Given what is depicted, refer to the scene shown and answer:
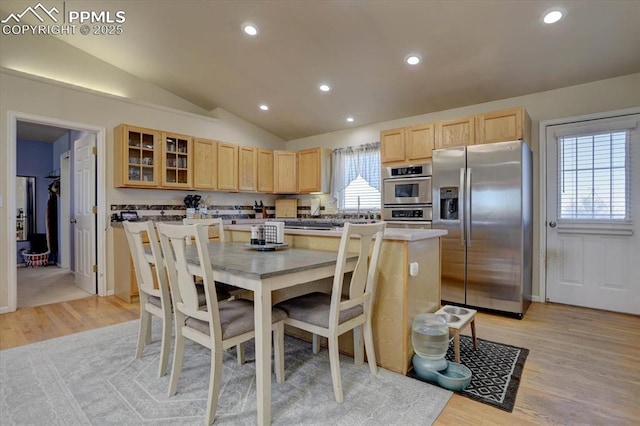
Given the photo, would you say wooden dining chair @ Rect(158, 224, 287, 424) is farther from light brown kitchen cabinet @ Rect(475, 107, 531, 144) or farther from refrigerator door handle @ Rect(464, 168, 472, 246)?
light brown kitchen cabinet @ Rect(475, 107, 531, 144)

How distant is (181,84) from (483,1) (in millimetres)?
3907

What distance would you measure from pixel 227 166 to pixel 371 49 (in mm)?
2878

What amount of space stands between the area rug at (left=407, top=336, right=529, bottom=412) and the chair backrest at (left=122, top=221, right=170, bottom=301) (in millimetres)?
1719

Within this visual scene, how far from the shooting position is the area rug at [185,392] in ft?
5.46

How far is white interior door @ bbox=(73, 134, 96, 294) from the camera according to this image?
420 centimetres

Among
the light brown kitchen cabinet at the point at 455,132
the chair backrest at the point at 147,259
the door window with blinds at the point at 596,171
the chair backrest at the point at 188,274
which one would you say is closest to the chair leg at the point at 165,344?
the chair backrest at the point at 147,259

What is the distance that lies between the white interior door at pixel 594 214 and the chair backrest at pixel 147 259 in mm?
4091

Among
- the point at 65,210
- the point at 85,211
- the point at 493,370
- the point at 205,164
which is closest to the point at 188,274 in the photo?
the point at 493,370

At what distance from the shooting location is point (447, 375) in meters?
2.02

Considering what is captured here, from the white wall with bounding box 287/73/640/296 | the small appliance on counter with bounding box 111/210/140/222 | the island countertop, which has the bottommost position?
the island countertop

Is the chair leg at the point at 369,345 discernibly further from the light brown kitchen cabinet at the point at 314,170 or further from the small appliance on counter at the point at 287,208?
the small appliance on counter at the point at 287,208

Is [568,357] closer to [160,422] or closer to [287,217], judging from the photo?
[160,422]

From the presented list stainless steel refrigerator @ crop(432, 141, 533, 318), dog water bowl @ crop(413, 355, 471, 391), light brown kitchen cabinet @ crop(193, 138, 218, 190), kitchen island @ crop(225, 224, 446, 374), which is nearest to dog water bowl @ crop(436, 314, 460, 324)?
kitchen island @ crop(225, 224, 446, 374)

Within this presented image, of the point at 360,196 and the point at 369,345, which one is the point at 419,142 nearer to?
the point at 360,196
